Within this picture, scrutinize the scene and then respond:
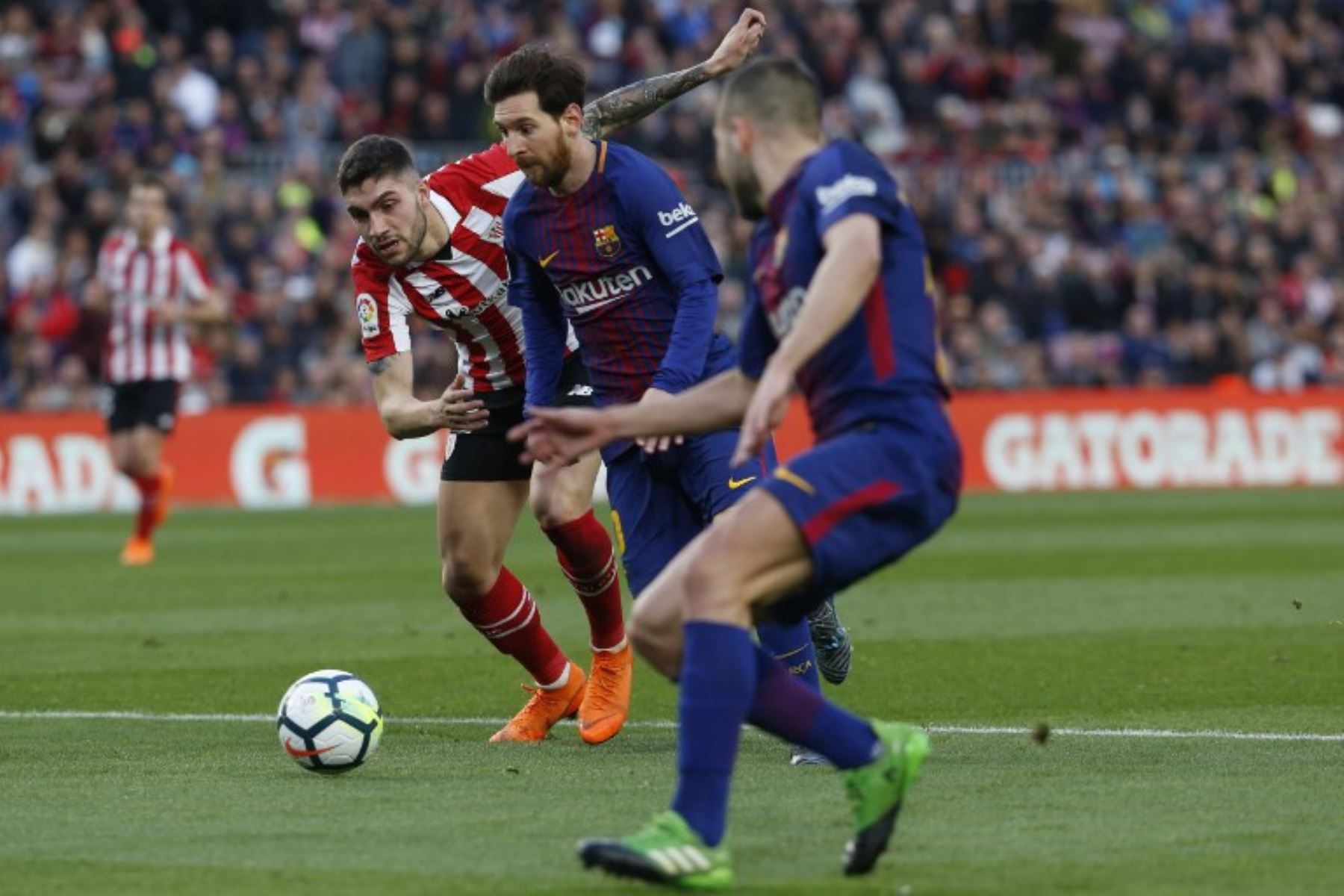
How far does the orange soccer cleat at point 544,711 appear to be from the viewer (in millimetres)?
9023

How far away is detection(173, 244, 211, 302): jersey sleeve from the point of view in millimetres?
18500

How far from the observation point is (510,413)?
9297mm

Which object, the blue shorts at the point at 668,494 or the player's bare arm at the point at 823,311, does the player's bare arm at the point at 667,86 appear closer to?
the blue shorts at the point at 668,494

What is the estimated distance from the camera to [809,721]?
5934 mm

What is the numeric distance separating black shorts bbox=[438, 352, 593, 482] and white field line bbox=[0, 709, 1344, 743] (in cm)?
100

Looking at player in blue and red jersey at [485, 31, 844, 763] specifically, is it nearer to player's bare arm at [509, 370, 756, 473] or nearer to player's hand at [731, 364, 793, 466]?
player's bare arm at [509, 370, 756, 473]

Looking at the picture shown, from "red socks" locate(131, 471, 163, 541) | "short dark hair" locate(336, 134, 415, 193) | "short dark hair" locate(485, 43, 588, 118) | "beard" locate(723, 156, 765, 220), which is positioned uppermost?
"beard" locate(723, 156, 765, 220)

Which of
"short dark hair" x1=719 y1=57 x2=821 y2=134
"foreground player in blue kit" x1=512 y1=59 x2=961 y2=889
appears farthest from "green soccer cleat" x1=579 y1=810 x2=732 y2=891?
"short dark hair" x1=719 y1=57 x2=821 y2=134

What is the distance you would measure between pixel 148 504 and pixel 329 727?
1109cm

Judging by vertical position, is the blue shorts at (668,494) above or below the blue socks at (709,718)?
below

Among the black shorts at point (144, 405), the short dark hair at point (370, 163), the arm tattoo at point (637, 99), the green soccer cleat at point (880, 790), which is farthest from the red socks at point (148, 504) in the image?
the green soccer cleat at point (880, 790)

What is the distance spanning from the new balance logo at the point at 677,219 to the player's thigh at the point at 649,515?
2.57ft

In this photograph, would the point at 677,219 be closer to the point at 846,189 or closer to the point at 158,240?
the point at 846,189

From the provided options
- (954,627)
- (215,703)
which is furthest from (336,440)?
(215,703)
